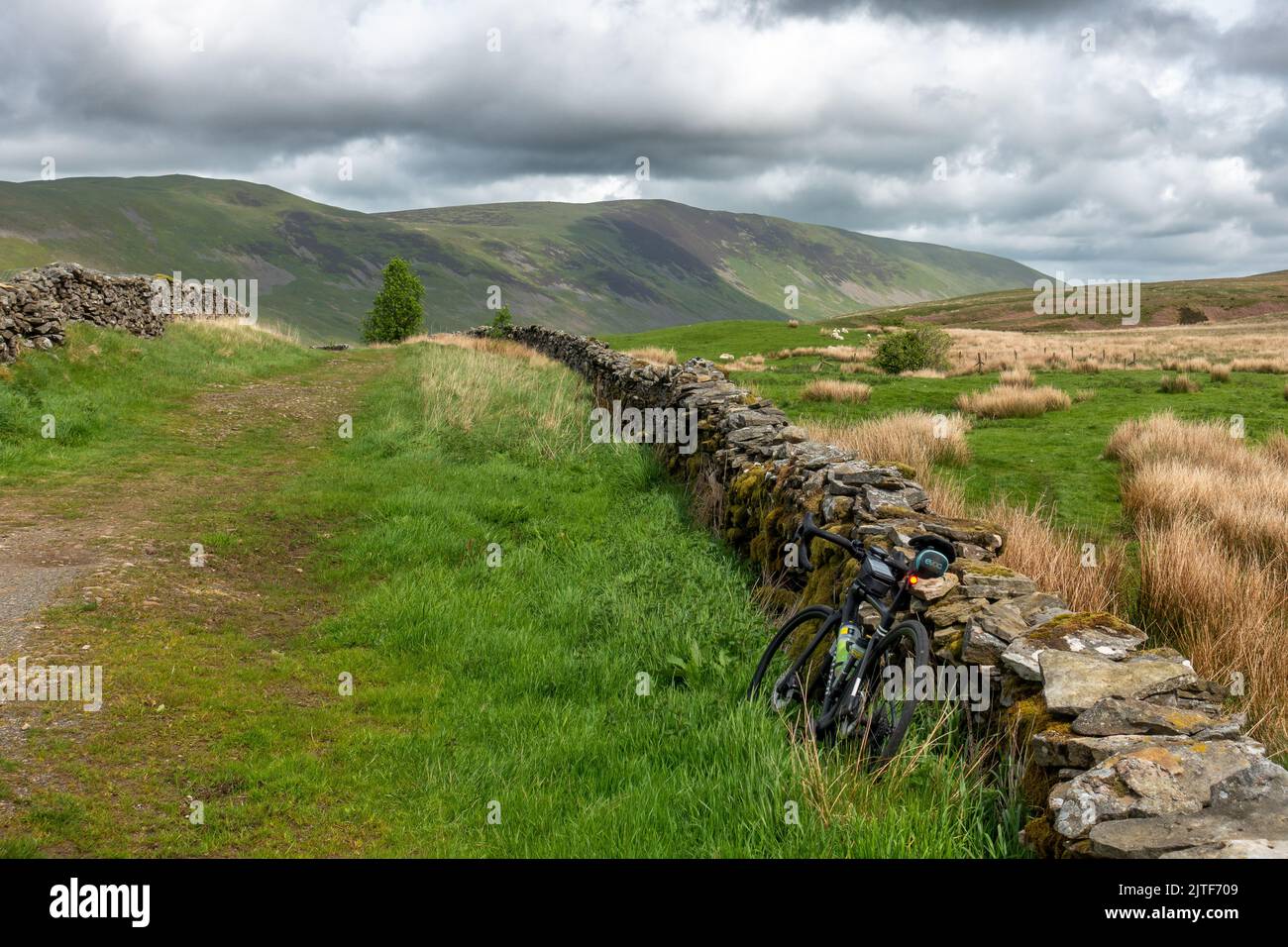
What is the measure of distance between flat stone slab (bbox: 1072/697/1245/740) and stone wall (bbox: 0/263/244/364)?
56.4 feet

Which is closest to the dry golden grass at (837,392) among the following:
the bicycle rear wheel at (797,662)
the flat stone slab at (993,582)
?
the bicycle rear wheel at (797,662)

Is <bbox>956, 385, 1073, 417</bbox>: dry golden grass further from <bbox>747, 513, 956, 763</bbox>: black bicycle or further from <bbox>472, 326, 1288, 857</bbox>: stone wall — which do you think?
<bbox>747, 513, 956, 763</bbox>: black bicycle

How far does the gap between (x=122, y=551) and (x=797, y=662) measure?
692cm

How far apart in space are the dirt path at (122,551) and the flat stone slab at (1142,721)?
5.14 m

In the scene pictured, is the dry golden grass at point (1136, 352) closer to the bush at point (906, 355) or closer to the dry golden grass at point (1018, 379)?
the bush at point (906, 355)

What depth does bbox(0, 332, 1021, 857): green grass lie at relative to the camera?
3939 millimetres

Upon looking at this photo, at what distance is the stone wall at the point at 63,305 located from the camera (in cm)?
1483

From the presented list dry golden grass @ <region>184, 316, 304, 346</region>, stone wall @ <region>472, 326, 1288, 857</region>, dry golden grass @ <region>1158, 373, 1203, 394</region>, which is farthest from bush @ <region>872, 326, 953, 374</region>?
stone wall @ <region>472, 326, 1288, 857</region>

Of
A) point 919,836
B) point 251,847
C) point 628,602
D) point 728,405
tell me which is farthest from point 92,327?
point 919,836

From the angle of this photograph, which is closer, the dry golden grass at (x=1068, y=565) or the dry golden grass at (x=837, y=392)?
the dry golden grass at (x=1068, y=565)

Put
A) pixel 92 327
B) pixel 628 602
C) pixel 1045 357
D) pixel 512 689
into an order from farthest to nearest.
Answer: pixel 1045 357 → pixel 92 327 → pixel 628 602 → pixel 512 689
